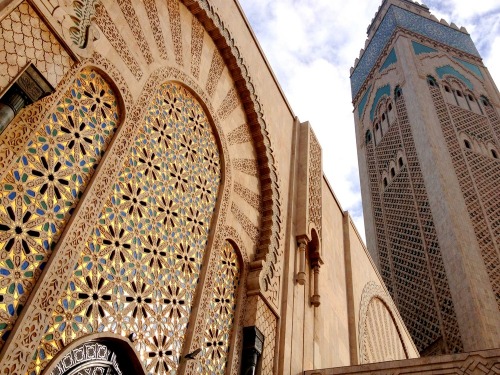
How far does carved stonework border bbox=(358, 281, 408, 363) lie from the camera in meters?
4.88

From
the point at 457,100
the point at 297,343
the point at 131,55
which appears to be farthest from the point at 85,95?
the point at 457,100

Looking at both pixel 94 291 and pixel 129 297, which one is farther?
pixel 129 297

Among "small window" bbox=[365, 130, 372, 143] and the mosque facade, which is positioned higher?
"small window" bbox=[365, 130, 372, 143]

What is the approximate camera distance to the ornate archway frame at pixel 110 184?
1749 millimetres

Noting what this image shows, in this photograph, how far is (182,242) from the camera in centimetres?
277

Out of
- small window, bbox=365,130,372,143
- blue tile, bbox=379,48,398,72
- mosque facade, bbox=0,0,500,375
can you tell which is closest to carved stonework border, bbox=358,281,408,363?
mosque facade, bbox=0,0,500,375

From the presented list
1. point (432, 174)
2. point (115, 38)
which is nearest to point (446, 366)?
point (115, 38)

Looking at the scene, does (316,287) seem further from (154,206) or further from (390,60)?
(390,60)

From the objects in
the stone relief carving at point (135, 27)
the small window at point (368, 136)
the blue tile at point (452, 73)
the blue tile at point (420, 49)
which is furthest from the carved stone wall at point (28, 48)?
the blue tile at point (420, 49)

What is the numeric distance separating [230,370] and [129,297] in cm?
95

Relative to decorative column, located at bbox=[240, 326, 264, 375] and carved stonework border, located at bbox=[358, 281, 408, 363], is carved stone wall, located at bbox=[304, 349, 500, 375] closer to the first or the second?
decorative column, located at bbox=[240, 326, 264, 375]

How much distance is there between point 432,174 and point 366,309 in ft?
10.0

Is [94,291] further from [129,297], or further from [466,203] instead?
[466,203]

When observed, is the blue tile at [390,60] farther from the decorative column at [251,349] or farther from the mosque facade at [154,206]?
the decorative column at [251,349]
